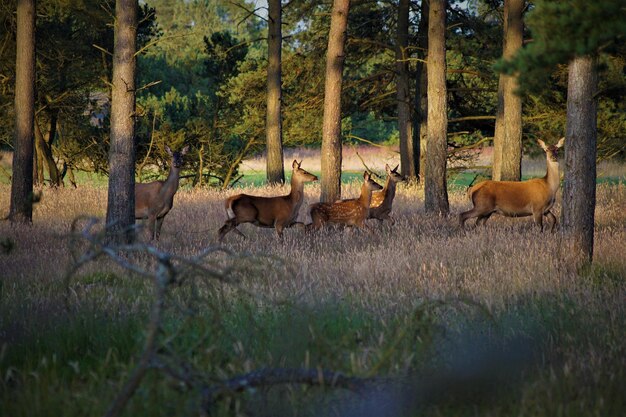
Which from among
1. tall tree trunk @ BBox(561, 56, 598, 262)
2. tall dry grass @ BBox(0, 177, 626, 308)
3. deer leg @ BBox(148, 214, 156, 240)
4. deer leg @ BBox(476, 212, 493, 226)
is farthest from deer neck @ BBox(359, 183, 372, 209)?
tall tree trunk @ BBox(561, 56, 598, 262)

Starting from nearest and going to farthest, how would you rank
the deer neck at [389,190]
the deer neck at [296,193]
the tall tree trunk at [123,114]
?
the tall tree trunk at [123,114] → the deer neck at [296,193] → the deer neck at [389,190]

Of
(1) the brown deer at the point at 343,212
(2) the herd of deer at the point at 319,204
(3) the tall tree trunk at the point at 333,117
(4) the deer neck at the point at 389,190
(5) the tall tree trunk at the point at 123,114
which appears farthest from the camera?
(3) the tall tree trunk at the point at 333,117

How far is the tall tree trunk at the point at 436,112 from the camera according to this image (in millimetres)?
15570

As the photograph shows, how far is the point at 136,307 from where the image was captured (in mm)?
6914

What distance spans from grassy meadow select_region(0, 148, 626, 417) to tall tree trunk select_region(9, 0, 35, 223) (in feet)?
9.81

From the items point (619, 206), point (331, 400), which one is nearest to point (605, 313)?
point (331, 400)

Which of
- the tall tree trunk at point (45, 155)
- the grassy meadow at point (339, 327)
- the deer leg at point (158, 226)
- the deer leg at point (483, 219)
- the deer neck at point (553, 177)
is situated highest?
the tall tree trunk at point (45, 155)

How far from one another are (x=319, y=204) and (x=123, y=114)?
353 cm

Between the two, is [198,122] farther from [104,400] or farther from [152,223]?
[104,400]

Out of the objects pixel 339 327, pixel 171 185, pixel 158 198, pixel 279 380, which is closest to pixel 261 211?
pixel 171 185

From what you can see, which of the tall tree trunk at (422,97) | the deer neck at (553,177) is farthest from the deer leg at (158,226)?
the tall tree trunk at (422,97)

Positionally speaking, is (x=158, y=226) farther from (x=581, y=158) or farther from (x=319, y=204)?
(x=581, y=158)

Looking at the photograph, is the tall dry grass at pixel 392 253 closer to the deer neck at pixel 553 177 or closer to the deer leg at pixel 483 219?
the deer leg at pixel 483 219

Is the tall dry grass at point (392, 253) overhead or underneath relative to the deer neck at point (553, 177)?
underneath
